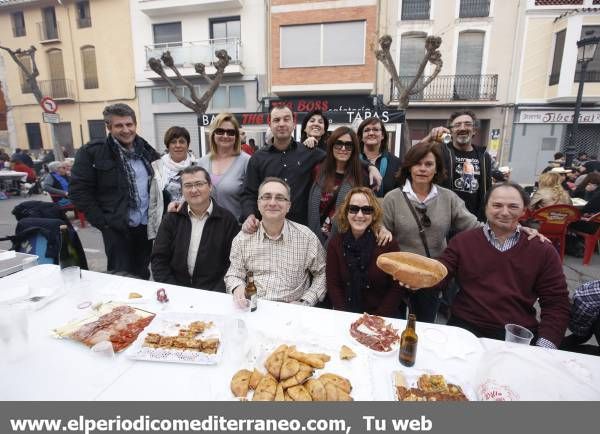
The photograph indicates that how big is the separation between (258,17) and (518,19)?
11439 mm

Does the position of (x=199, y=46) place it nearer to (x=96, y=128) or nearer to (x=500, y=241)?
(x=96, y=128)

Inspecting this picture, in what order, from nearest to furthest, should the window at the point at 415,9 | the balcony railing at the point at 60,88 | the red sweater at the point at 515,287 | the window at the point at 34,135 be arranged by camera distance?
the red sweater at the point at 515,287
the window at the point at 415,9
the balcony railing at the point at 60,88
the window at the point at 34,135

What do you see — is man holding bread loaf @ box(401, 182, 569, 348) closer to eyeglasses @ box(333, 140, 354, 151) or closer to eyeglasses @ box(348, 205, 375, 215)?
eyeglasses @ box(348, 205, 375, 215)

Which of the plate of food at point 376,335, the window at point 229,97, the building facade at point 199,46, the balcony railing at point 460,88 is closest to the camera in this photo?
the plate of food at point 376,335

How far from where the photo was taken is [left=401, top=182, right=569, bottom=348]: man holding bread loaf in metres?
2.00

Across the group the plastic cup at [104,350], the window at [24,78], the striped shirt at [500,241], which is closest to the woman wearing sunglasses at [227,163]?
the plastic cup at [104,350]

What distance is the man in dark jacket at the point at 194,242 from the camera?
263cm

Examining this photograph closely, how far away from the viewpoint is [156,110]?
55.2ft

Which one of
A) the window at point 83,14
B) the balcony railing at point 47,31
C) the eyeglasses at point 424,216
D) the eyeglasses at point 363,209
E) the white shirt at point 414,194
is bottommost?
the eyeglasses at point 424,216

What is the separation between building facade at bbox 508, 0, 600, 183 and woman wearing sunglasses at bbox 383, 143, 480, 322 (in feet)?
48.3

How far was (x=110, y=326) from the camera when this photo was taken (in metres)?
1.71

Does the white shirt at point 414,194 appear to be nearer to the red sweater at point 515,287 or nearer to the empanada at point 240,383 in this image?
the red sweater at point 515,287

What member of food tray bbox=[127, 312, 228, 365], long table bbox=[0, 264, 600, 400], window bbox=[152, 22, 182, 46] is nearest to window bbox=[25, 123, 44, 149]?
window bbox=[152, 22, 182, 46]

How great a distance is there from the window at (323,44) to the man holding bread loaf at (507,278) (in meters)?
13.7
